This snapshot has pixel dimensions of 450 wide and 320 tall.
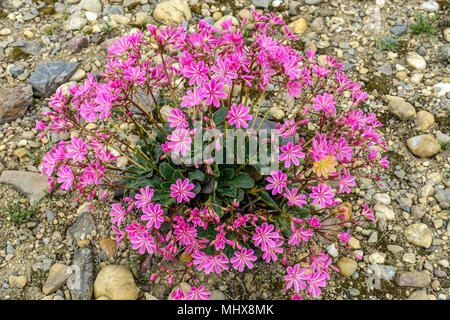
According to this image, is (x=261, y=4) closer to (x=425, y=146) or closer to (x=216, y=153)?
(x=425, y=146)

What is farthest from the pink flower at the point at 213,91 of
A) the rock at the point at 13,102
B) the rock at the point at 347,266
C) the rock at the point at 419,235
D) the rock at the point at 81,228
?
the rock at the point at 13,102

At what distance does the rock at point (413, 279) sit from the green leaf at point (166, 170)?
103 inches

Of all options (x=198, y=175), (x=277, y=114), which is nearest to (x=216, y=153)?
(x=198, y=175)

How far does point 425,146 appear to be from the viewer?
4.89m

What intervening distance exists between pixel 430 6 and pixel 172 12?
405cm

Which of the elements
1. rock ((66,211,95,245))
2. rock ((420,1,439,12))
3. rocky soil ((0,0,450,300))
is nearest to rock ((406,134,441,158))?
rocky soil ((0,0,450,300))

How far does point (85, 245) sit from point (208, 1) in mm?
4199

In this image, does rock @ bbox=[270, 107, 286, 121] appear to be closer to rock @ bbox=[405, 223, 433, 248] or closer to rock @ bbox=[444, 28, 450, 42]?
rock @ bbox=[405, 223, 433, 248]

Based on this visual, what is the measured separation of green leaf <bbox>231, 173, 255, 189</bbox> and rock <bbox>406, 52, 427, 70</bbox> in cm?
351

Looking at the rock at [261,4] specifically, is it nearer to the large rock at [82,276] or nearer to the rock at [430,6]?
the rock at [430,6]

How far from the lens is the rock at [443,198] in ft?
15.0

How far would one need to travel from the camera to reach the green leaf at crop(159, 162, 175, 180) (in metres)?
3.70

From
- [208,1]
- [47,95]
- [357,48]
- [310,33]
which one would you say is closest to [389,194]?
[357,48]
